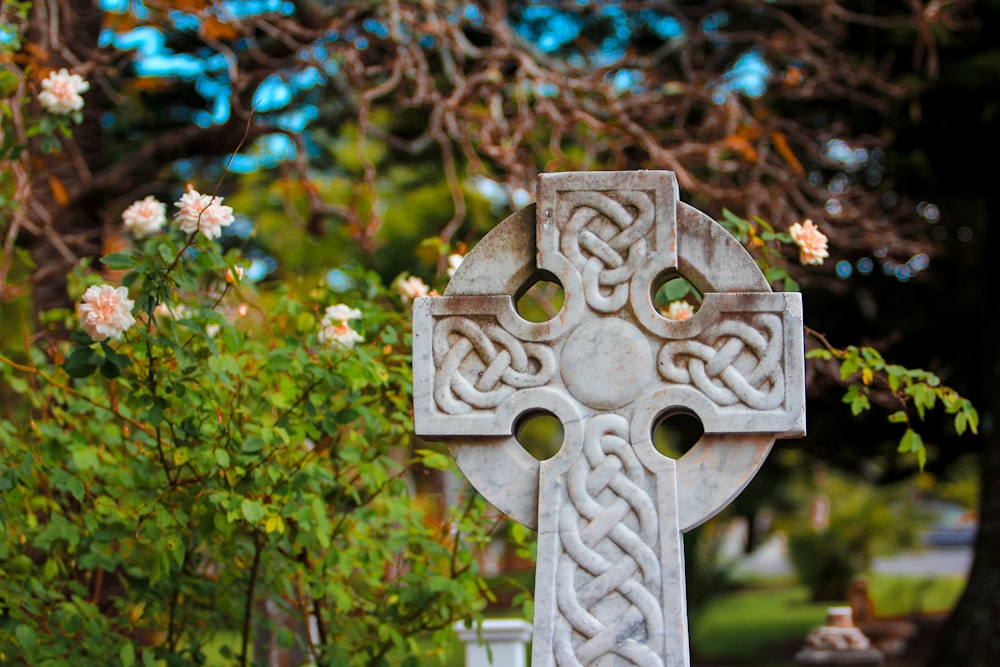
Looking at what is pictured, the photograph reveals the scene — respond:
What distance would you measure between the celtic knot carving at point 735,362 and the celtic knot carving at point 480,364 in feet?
1.14

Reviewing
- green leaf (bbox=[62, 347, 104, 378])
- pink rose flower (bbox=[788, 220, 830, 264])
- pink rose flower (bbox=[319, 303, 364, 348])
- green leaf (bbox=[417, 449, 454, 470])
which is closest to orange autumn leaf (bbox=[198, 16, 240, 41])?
pink rose flower (bbox=[319, 303, 364, 348])

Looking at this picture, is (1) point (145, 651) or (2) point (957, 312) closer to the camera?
(1) point (145, 651)

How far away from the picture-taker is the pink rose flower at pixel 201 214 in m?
3.85

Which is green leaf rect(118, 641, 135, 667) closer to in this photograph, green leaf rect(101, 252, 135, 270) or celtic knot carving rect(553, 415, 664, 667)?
green leaf rect(101, 252, 135, 270)

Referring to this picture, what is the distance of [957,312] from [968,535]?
29.7 metres

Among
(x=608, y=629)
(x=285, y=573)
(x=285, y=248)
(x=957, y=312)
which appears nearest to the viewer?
(x=608, y=629)

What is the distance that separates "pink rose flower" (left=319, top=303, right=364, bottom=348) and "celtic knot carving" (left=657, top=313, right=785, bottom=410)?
138 cm

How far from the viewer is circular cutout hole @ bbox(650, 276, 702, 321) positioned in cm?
396

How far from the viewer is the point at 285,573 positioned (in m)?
4.58

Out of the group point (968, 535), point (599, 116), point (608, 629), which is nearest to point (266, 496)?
point (608, 629)

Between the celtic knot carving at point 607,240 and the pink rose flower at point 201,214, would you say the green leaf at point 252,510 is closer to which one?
the pink rose flower at point 201,214

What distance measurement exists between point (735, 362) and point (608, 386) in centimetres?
35

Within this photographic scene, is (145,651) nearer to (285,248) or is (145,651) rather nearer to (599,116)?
(599,116)

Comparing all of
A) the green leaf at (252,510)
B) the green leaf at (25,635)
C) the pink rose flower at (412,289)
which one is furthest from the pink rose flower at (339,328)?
the green leaf at (25,635)
